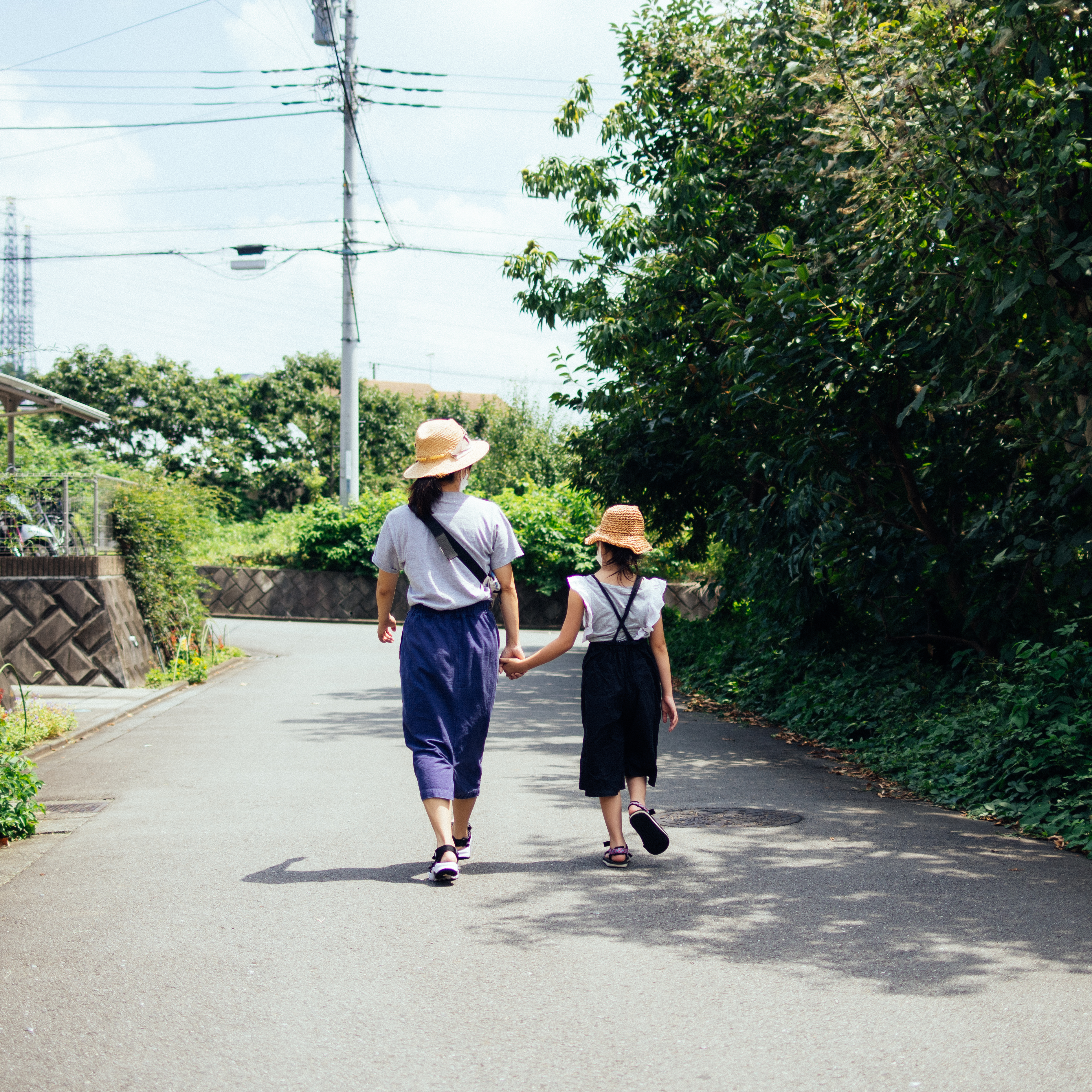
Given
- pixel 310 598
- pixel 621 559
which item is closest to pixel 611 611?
pixel 621 559

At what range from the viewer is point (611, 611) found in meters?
5.64

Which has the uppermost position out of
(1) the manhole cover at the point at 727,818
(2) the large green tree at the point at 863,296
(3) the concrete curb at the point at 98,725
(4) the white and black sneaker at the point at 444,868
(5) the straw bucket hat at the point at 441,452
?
(2) the large green tree at the point at 863,296

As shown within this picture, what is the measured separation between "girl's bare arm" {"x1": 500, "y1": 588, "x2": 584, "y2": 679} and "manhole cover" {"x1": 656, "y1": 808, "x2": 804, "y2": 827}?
153cm

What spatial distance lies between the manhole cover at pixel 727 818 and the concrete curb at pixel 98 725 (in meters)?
5.01

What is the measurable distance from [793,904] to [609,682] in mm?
1339

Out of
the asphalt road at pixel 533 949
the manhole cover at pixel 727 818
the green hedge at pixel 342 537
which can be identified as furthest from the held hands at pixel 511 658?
the green hedge at pixel 342 537

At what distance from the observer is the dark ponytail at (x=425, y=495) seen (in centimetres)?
543

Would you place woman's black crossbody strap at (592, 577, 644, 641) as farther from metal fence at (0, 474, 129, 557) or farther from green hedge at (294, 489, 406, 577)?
green hedge at (294, 489, 406, 577)

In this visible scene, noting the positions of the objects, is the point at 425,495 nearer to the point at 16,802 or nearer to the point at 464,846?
the point at 464,846

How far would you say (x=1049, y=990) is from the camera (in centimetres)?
387

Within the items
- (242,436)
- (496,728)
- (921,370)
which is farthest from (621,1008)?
(242,436)

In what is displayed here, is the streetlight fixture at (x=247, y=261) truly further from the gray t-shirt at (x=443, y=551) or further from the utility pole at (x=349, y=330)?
the gray t-shirt at (x=443, y=551)

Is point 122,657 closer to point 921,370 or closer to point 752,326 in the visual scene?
point 752,326

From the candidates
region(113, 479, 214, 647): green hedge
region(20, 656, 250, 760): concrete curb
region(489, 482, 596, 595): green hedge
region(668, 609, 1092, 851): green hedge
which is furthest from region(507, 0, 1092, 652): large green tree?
region(489, 482, 596, 595): green hedge
